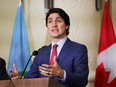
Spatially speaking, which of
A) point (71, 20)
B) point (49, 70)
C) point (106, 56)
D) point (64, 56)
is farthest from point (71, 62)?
point (71, 20)

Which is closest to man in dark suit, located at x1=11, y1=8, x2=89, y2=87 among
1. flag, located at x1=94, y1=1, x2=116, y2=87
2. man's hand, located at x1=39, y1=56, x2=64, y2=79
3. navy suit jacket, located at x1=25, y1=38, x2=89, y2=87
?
navy suit jacket, located at x1=25, y1=38, x2=89, y2=87

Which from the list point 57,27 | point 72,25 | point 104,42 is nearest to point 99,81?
point 104,42

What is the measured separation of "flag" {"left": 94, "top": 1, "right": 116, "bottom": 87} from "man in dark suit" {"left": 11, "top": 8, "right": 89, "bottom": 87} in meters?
0.86

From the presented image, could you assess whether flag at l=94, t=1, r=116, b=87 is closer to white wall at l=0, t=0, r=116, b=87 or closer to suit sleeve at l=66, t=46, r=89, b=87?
white wall at l=0, t=0, r=116, b=87

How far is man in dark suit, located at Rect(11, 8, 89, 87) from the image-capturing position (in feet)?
6.67

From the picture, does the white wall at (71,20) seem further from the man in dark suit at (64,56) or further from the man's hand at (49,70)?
the man's hand at (49,70)

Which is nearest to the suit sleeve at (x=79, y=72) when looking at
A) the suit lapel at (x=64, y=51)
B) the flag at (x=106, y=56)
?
the suit lapel at (x=64, y=51)

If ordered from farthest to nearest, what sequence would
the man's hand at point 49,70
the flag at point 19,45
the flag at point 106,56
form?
the flag at point 19,45
the flag at point 106,56
the man's hand at point 49,70

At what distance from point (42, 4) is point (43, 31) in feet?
1.15

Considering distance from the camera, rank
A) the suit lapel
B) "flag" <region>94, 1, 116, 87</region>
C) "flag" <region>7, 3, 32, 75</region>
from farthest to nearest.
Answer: "flag" <region>7, 3, 32, 75</region> → "flag" <region>94, 1, 116, 87</region> → the suit lapel

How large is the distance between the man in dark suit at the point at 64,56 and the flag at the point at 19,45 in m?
0.95

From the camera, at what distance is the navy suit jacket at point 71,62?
6.59 feet

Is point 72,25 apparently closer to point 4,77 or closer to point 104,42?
point 104,42

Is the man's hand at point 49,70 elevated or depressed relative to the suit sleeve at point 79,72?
elevated
